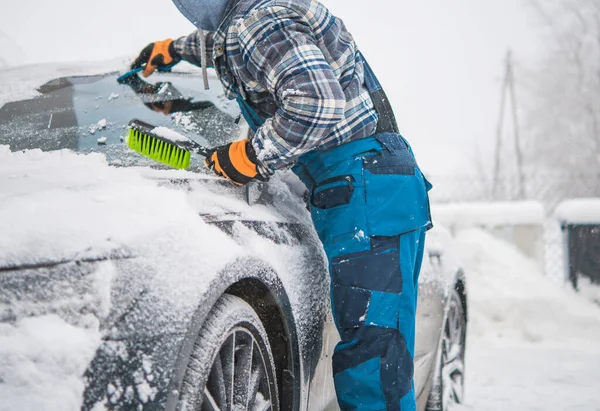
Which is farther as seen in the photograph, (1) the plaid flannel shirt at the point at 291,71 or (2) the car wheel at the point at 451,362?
(2) the car wheel at the point at 451,362

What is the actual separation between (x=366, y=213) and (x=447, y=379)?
1584mm

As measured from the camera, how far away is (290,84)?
1696 millimetres

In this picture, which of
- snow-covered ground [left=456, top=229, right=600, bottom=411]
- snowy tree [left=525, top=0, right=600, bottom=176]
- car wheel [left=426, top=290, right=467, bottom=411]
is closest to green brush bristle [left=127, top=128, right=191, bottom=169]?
car wheel [left=426, top=290, right=467, bottom=411]

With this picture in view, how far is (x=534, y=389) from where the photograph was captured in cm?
350

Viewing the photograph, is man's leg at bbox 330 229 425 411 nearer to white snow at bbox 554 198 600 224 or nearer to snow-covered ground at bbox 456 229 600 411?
snow-covered ground at bbox 456 229 600 411

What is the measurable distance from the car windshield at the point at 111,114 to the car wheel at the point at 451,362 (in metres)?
1.47

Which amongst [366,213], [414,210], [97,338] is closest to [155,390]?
[97,338]

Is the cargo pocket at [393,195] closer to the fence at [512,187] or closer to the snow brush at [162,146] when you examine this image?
the snow brush at [162,146]

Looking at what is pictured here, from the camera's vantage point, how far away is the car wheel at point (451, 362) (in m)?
2.88

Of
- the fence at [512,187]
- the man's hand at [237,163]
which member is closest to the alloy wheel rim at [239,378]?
the man's hand at [237,163]

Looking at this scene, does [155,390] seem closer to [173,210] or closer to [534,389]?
[173,210]

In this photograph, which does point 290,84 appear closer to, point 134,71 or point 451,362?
point 134,71

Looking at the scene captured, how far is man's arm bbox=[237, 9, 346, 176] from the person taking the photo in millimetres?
1697

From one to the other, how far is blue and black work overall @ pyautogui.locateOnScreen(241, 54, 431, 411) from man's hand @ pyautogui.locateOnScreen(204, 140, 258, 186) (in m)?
0.26
